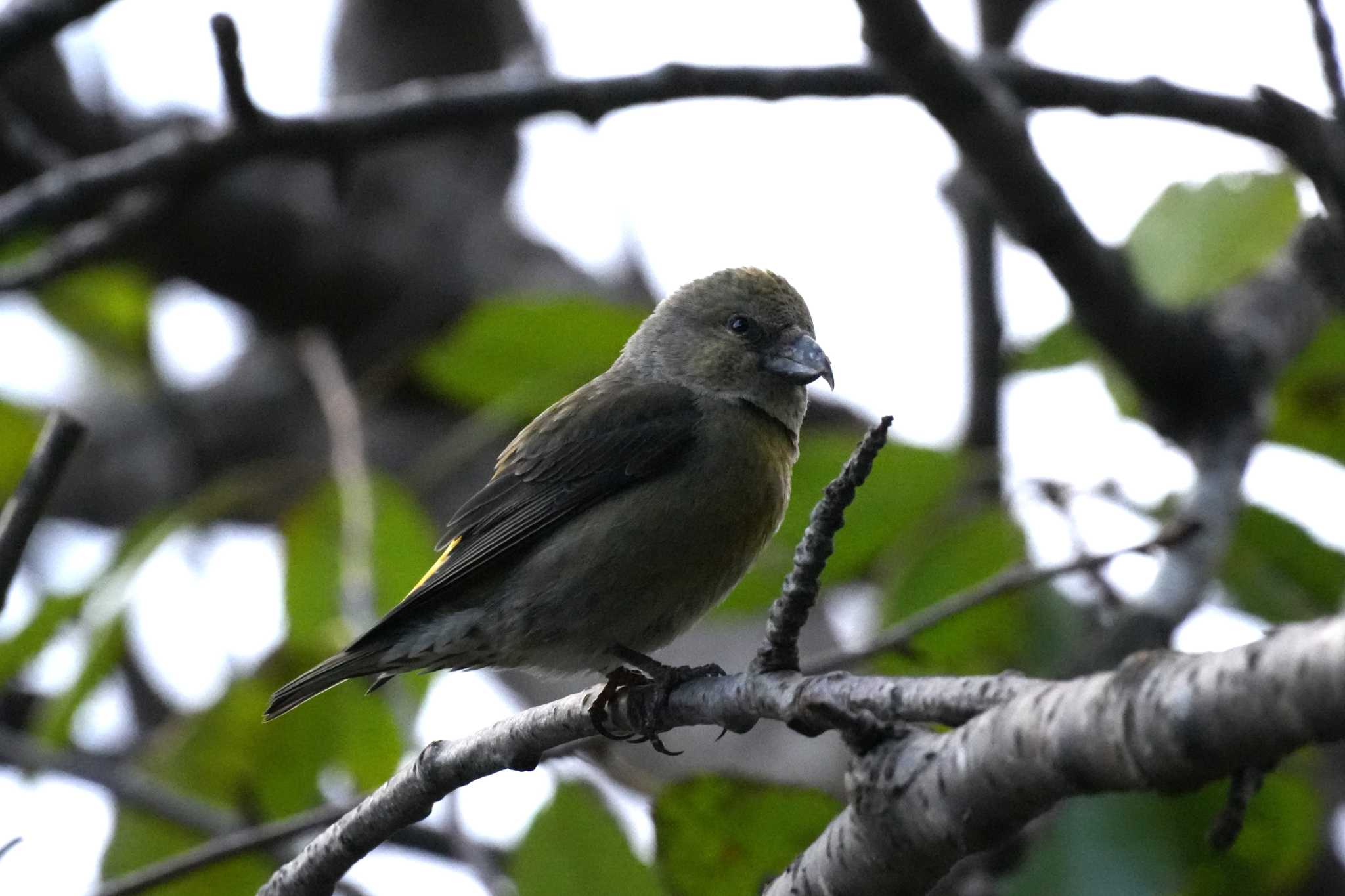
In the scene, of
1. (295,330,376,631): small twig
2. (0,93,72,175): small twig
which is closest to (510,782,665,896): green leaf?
(295,330,376,631): small twig

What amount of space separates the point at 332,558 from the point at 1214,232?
301cm

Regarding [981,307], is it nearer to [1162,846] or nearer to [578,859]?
[1162,846]

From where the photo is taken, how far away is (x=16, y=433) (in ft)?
17.4

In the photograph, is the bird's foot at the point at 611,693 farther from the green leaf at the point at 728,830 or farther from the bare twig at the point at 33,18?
the bare twig at the point at 33,18

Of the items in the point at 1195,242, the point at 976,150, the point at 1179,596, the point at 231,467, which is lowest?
the point at 231,467

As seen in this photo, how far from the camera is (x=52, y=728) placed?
15.1 ft

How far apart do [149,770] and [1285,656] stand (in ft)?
14.3

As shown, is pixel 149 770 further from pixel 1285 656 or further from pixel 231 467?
pixel 1285 656

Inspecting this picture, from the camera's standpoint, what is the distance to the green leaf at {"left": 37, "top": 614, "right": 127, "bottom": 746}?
4559 mm

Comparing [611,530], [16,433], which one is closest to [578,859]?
[611,530]

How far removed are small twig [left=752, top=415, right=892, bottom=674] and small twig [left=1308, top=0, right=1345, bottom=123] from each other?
1.53m

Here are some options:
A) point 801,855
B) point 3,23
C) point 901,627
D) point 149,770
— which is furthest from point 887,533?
point 3,23

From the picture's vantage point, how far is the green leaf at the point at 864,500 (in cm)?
448

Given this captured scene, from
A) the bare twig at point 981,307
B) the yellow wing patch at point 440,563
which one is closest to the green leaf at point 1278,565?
the bare twig at point 981,307
